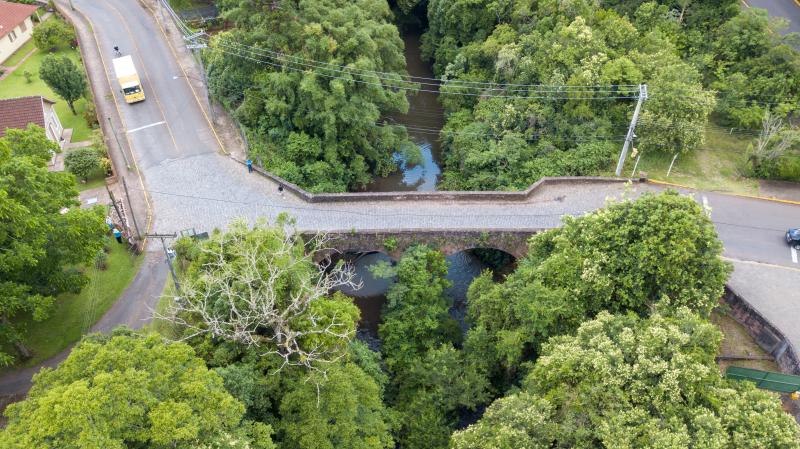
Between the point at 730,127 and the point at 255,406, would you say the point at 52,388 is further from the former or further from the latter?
the point at 730,127

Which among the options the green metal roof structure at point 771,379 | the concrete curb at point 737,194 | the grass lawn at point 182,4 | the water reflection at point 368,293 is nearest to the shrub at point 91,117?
the grass lawn at point 182,4

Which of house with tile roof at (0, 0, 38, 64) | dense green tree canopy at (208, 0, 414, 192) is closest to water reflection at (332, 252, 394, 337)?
dense green tree canopy at (208, 0, 414, 192)

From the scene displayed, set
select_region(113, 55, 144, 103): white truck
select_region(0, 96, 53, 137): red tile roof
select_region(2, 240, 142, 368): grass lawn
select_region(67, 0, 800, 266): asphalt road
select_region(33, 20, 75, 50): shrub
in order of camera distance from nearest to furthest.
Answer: select_region(2, 240, 142, 368): grass lawn, select_region(67, 0, 800, 266): asphalt road, select_region(0, 96, 53, 137): red tile roof, select_region(113, 55, 144, 103): white truck, select_region(33, 20, 75, 50): shrub

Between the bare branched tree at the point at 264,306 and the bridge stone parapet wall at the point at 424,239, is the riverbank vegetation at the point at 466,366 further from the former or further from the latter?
the bridge stone parapet wall at the point at 424,239

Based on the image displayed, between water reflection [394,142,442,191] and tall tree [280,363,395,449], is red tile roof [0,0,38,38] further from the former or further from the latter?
tall tree [280,363,395,449]

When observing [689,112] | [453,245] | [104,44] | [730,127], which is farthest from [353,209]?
[104,44]

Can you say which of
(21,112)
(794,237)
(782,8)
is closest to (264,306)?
(794,237)
